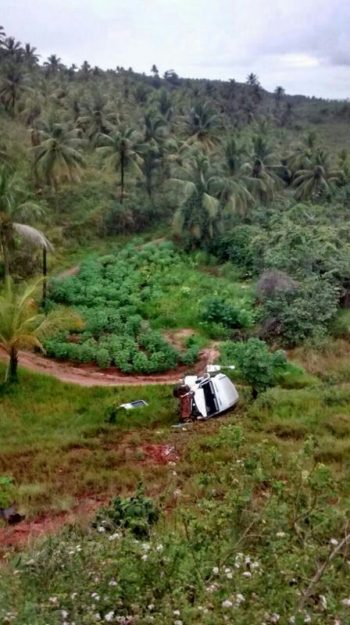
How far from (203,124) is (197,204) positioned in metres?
10.9

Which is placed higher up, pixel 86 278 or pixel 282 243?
pixel 282 243

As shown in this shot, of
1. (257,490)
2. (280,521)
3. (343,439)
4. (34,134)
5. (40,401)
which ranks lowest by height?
(40,401)

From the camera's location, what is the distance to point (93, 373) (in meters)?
17.7

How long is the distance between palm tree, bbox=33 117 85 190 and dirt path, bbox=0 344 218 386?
42.8ft

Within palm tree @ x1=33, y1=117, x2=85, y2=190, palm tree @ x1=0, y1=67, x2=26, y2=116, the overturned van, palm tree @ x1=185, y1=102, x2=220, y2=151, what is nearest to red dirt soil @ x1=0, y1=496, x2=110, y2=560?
the overturned van

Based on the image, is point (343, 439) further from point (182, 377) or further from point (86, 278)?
point (86, 278)

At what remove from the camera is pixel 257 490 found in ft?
29.6

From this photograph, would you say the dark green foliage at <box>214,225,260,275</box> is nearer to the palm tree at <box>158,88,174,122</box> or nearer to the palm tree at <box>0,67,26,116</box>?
the palm tree at <box>158,88,174,122</box>

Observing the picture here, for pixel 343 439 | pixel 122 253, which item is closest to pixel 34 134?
pixel 122 253

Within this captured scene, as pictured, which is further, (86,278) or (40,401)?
(86,278)

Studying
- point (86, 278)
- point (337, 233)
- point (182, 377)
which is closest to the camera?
point (182, 377)

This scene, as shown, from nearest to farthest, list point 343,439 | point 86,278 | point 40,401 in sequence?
point 343,439
point 40,401
point 86,278

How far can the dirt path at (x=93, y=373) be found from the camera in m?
17.2

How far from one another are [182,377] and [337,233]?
12.6 meters
